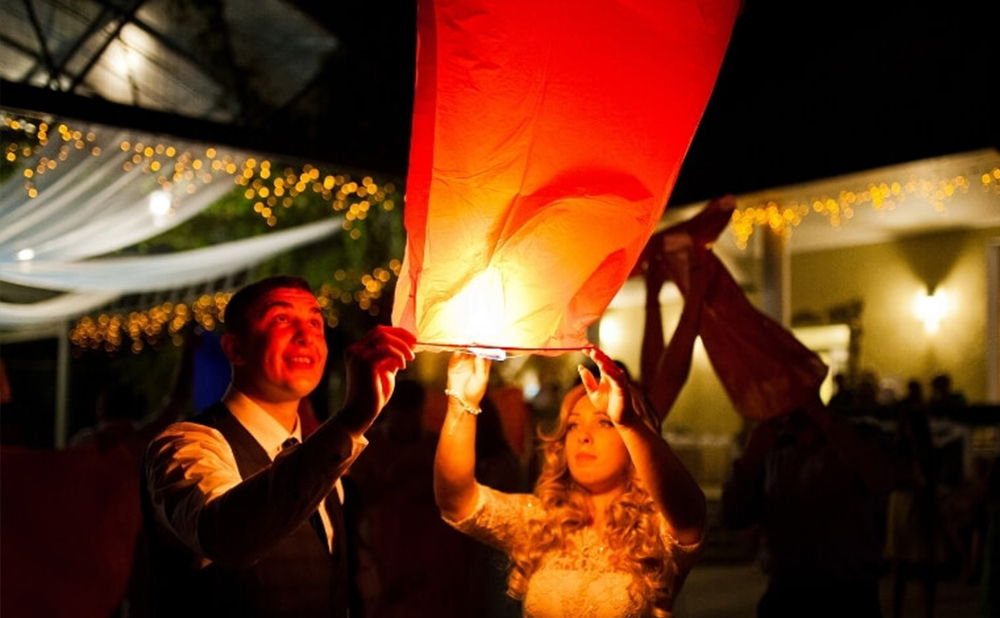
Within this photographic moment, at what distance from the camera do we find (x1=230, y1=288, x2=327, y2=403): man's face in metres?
2.63

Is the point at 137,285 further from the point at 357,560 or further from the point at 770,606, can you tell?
the point at 357,560

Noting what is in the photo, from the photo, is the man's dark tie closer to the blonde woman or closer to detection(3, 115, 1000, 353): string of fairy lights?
the blonde woman

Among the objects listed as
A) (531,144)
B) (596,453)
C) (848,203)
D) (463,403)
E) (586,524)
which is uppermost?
(848,203)

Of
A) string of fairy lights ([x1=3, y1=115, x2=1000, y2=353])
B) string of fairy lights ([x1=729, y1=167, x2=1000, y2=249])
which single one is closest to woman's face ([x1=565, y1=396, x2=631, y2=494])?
string of fairy lights ([x1=3, y1=115, x2=1000, y2=353])

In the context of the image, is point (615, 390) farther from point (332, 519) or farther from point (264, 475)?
point (264, 475)

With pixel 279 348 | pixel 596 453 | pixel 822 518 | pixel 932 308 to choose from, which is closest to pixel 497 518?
pixel 596 453

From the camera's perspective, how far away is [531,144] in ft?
8.05

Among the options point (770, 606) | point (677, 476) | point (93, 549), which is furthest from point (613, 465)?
point (93, 549)

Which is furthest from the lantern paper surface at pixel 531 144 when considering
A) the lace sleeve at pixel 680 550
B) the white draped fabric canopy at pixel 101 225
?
the white draped fabric canopy at pixel 101 225

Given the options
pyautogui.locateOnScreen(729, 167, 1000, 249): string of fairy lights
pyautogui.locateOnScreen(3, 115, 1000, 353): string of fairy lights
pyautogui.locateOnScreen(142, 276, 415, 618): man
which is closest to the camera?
pyautogui.locateOnScreen(142, 276, 415, 618): man

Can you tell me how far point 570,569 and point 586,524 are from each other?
0.46ft

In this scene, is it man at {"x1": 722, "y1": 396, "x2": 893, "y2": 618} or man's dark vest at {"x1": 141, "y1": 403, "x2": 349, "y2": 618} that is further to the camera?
man at {"x1": 722, "y1": 396, "x2": 893, "y2": 618}

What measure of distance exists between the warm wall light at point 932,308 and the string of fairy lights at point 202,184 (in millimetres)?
4179

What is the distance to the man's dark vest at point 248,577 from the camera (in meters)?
2.40
